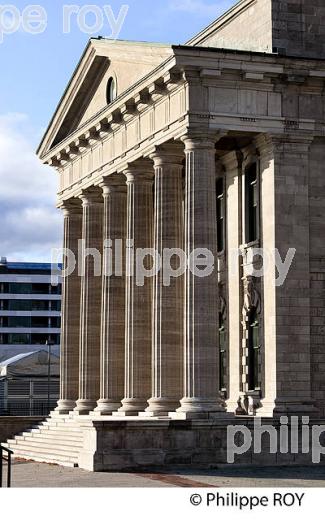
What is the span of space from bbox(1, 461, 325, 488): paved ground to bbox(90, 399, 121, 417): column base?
9579 mm

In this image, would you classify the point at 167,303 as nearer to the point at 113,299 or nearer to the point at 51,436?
the point at 113,299

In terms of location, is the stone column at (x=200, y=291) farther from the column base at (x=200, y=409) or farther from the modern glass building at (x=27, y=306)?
the modern glass building at (x=27, y=306)

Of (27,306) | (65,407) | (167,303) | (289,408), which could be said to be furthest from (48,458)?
(27,306)

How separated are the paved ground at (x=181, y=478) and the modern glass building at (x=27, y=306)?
10591 centimetres

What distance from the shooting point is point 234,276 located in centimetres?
4491

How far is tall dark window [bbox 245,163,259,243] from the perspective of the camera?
1713 inches

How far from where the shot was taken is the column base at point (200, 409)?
39.1 m

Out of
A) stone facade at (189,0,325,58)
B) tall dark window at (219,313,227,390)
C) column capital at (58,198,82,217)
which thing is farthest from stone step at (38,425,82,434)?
stone facade at (189,0,325,58)

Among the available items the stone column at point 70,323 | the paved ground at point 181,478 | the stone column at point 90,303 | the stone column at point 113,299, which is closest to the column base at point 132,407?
the stone column at point 113,299

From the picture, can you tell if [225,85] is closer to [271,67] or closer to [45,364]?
[271,67]

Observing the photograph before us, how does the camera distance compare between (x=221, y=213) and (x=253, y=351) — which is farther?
(x=221, y=213)

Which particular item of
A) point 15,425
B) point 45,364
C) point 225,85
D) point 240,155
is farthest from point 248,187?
Answer: point 45,364

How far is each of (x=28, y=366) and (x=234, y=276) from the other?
22.1m

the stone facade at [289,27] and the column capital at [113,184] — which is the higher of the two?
the stone facade at [289,27]
